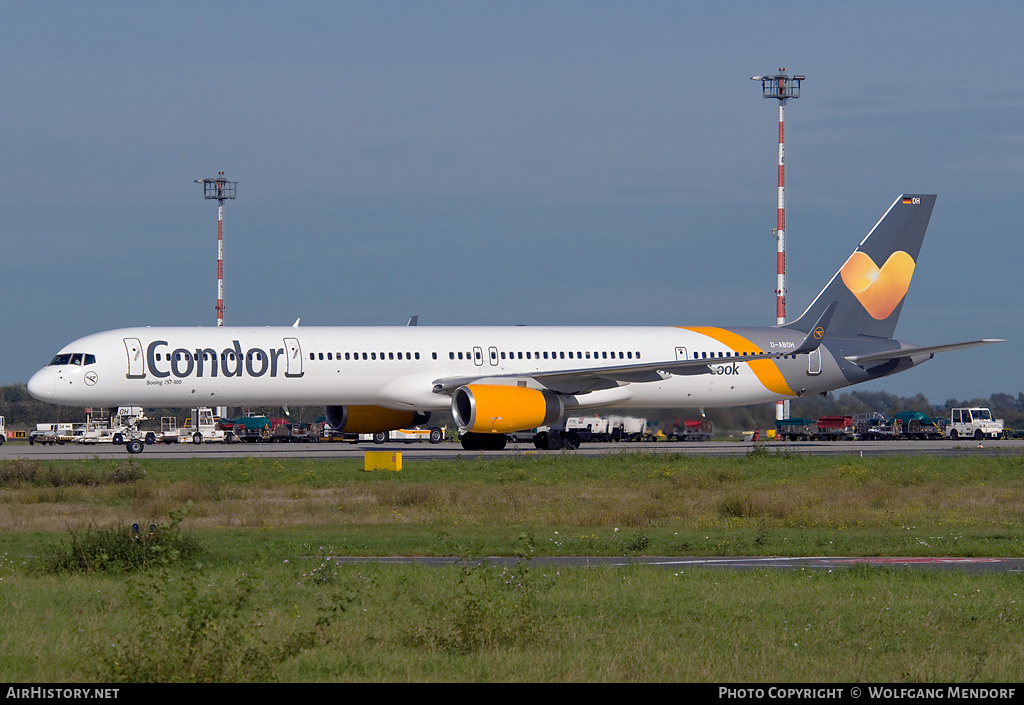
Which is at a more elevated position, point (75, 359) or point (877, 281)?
point (877, 281)

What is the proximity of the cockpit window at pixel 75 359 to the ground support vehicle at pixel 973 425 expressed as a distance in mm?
55179

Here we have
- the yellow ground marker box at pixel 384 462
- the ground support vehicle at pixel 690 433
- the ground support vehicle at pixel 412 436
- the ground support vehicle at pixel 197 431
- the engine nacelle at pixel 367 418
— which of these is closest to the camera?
the yellow ground marker box at pixel 384 462

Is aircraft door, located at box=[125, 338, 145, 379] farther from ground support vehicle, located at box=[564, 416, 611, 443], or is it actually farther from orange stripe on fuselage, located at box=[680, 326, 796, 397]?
ground support vehicle, located at box=[564, 416, 611, 443]

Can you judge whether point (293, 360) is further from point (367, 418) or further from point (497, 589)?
point (497, 589)

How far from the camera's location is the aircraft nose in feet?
152

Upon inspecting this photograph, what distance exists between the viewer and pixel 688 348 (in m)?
54.7

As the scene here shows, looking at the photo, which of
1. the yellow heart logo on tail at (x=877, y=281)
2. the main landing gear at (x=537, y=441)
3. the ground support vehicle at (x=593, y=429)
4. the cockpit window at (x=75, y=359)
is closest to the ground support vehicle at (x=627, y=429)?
the ground support vehicle at (x=593, y=429)

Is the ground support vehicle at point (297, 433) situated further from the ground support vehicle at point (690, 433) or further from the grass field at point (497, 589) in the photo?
A: the grass field at point (497, 589)

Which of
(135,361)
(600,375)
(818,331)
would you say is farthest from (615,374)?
(135,361)

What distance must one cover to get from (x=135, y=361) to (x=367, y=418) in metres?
9.83

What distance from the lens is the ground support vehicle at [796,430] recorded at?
7944cm

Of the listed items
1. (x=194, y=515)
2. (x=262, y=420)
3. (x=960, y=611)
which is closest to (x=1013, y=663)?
(x=960, y=611)

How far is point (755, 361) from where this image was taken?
5550cm

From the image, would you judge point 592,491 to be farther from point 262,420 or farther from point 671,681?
Result: point 262,420
